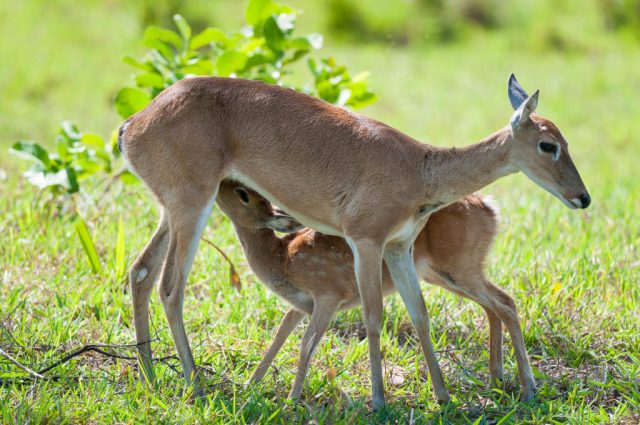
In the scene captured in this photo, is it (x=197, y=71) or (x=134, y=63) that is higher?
(x=134, y=63)

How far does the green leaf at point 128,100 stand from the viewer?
Result: 6.52 meters

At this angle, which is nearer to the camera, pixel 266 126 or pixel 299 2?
pixel 266 126

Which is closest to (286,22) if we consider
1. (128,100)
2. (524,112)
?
(128,100)

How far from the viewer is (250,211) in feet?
18.0

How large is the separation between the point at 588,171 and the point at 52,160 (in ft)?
18.0

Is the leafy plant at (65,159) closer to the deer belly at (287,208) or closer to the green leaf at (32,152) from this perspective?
the green leaf at (32,152)

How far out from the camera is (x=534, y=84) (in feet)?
40.2

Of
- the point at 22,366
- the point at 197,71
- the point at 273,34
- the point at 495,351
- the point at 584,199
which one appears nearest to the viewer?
the point at 22,366

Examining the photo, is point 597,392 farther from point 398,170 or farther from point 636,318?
point 398,170

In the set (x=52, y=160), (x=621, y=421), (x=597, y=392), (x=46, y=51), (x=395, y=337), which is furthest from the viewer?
(x=46, y=51)

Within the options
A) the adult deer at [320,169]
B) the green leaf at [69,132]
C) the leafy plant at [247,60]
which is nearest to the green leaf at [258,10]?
the leafy plant at [247,60]

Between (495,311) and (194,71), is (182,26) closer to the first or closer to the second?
(194,71)

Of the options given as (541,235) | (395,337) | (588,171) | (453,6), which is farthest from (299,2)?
(395,337)

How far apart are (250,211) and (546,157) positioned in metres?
1.73
